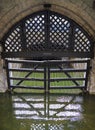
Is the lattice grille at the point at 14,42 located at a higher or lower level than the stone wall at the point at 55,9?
lower

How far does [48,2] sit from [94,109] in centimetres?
354

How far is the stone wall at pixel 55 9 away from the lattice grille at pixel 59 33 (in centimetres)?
29

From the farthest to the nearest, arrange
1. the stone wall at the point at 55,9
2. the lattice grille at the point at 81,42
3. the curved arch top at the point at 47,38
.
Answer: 1. the lattice grille at the point at 81,42
2. the curved arch top at the point at 47,38
3. the stone wall at the point at 55,9

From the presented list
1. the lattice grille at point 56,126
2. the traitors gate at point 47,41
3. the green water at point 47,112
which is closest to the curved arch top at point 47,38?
the traitors gate at point 47,41

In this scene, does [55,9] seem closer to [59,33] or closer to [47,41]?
[59,33]

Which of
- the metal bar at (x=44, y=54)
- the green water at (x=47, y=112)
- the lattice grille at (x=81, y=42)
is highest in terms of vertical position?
the lattice grille at (x=81, y=42)

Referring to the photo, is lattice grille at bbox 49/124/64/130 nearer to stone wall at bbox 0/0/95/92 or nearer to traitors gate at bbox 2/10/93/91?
traitors gate at bbox 2/10/93/91

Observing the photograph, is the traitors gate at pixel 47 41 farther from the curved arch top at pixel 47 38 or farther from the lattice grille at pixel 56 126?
the lattice grille at pixel 56 126

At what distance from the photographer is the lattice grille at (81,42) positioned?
7562 millimetres

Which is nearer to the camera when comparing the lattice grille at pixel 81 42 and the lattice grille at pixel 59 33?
the lattice grille at pixel 59 33

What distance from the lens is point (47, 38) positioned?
7.65 m


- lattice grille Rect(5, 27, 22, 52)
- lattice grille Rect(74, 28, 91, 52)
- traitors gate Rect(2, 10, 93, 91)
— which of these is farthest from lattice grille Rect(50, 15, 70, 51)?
lattice grille Rect(5, 27, 22, 52)

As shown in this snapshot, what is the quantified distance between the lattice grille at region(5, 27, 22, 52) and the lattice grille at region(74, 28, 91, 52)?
1.86 metres

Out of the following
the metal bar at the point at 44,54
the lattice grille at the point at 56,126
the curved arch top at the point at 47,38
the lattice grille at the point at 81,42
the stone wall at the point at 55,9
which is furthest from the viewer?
the metal bar at the point at 44,54
